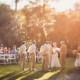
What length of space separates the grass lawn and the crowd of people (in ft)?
0.18

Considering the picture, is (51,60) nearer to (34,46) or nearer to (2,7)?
(34,46)

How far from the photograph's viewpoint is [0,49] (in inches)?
212

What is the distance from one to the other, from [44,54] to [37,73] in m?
0.25

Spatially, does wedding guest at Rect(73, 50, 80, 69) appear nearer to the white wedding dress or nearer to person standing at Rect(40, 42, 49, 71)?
the white wedding dress

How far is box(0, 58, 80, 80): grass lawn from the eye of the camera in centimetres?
504

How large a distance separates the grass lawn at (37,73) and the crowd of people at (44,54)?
0.18ft

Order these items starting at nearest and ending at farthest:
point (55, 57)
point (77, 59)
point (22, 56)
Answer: point (77, 59) → point (55, 57) → point (22, 56)

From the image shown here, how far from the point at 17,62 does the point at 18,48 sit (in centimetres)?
19

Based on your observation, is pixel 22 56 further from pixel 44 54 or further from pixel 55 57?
pixel 55 57

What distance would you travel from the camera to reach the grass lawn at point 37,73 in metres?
5.04

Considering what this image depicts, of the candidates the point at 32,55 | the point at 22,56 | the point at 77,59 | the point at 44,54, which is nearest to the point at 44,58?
the point at 44,54

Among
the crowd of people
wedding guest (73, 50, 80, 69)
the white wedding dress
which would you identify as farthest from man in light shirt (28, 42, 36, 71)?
wedding guest (73, 50, 80, 69)

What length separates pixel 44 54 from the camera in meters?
5.17

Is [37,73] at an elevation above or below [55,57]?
below
